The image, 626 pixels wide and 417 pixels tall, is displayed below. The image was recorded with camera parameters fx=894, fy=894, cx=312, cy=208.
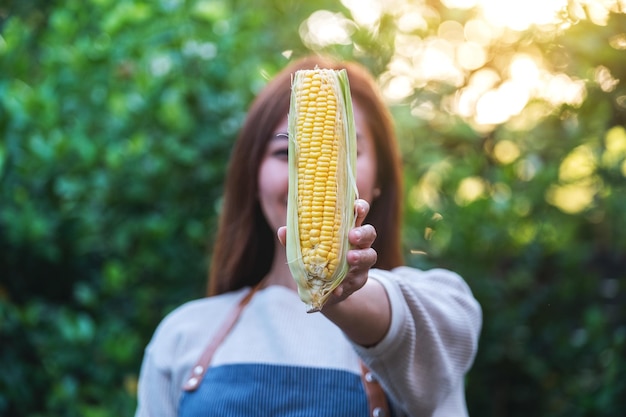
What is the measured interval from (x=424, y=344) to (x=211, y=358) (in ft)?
1.73

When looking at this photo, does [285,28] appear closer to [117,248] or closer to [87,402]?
[117,248]

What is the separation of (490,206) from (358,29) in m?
0.86

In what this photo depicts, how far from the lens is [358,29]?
10.9ft

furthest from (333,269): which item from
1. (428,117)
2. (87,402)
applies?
(428,117)

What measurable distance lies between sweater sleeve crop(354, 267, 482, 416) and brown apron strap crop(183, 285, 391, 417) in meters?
0.03

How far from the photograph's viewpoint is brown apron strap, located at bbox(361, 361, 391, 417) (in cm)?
179

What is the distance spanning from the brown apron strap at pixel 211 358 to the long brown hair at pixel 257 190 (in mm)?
99

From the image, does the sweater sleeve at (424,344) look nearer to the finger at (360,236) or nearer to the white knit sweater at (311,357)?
the white knit sweater at (311,357)

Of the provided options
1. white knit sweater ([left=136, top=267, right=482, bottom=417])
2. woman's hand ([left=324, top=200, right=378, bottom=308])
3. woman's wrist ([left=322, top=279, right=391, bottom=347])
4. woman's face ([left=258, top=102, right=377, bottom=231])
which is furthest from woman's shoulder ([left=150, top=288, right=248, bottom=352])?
woman's hand ([left=324, top=200, right=378, bottom=308])

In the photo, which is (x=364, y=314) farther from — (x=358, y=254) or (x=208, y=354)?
(x=208, y=354)

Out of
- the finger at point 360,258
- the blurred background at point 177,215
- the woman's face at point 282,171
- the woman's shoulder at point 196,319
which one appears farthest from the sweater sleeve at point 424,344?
the blurred background at point 177,215

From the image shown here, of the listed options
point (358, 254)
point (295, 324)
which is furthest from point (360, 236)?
point (295, 324)

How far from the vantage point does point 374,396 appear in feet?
5.91

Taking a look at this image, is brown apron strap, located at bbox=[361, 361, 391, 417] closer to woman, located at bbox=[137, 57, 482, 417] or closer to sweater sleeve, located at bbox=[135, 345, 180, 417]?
woman, located at bbox=[137, 57, 482, 417]
